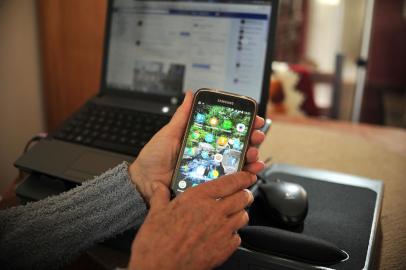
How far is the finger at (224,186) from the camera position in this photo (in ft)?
1.38

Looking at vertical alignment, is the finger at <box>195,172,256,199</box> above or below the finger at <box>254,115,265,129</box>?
below

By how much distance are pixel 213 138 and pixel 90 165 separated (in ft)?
0.67

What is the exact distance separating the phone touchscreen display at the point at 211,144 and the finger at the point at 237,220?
0.25ft

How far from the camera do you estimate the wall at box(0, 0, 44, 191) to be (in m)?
0.85

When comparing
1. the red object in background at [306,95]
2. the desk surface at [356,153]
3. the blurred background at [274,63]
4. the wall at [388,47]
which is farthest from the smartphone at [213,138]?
the wall at [388,47]

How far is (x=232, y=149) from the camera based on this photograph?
500 mm

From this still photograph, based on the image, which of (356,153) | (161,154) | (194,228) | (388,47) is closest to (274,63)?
(356,153)

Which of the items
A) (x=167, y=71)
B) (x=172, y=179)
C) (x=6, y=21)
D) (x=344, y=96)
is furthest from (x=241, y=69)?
(x=344, y=96)

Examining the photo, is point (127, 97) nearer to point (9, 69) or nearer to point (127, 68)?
point (127, 68)

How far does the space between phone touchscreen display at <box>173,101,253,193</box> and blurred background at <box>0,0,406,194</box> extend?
35 cm

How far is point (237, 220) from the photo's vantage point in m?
0.42

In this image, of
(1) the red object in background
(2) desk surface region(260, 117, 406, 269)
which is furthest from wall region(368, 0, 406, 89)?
(2) desk surface region(260, 117, 406, 269)

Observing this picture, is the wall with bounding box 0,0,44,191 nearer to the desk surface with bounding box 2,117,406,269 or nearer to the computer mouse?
the desk surface with bounding box 2,117,406,269

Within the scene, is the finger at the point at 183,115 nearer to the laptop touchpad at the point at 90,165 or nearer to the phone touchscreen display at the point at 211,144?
the phone touchscreen display at the point at 211,144
